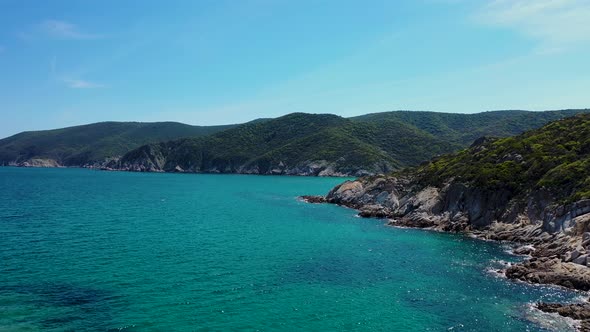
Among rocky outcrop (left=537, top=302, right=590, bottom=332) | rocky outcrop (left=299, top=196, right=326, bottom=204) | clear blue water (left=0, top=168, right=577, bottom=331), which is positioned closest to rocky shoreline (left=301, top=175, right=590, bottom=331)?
rocky outcrop (left=537, top=302, right=590, bottom=332)

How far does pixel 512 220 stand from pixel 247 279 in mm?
50379

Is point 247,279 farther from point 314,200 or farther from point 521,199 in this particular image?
point 314,200

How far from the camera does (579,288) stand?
45.4m

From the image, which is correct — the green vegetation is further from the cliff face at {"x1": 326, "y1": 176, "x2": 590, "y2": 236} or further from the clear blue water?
the clear blue water

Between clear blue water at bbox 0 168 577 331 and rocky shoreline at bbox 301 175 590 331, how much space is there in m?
3.24

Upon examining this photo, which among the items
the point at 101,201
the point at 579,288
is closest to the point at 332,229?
the point at 579,288

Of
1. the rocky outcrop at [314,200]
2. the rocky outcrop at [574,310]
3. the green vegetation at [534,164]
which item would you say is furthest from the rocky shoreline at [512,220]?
the rocky outcrop at [314,200]

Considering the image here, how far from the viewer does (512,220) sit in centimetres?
7506

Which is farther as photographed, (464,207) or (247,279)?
(464,207)

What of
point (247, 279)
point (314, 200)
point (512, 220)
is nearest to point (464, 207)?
point (512, 220)

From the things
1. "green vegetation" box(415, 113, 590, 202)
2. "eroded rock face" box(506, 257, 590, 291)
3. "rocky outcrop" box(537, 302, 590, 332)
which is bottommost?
"rocky outcrop" box(537, 302, 590, 332)

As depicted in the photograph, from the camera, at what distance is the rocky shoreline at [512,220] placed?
48.1 m

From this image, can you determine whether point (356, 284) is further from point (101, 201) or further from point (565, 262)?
point (101, 201)

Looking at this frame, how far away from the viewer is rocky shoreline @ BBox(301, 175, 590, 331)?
4809cm
